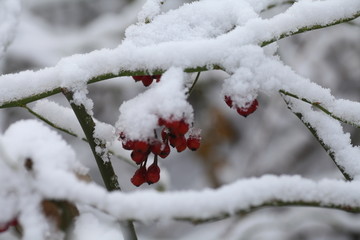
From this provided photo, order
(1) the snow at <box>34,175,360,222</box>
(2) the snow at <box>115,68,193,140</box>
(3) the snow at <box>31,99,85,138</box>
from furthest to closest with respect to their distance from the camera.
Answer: (3) the snow at <box>31,99,85,138</box> → (2) the snow at <box>115,68,193,140</box> → (1) the snow at <box>34,175,360,222</box>

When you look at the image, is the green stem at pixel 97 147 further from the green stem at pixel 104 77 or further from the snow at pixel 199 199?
the snow at pixel 199 199

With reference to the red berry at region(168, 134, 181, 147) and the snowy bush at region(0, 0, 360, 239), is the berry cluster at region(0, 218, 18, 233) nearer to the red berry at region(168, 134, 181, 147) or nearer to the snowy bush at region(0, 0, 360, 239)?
the snowy bush at region(0, 0, 360, 239)

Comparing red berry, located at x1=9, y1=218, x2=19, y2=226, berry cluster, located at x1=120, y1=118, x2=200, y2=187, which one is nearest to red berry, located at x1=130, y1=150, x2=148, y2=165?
berry cluster, located at x1=120, y1=118, x2=200, y2=187

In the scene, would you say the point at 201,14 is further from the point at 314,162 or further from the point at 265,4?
the point at 314,162

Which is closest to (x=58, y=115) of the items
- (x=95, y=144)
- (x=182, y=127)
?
(x=95, y=144)

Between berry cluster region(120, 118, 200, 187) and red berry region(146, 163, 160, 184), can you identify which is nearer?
berry cluster region(120, 118, 200, 187)

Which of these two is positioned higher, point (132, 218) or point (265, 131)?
point (265, 131)

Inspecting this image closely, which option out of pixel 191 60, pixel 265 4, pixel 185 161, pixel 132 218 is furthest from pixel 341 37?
pixel 132 218
